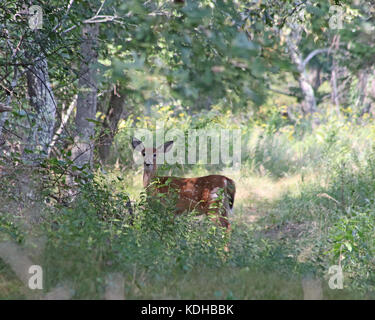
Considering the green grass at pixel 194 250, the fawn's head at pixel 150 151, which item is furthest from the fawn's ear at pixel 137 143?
the green grass at pixel 194 250

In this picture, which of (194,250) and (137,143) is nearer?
(194,250)

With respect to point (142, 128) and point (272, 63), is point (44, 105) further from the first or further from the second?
point (142, 128)

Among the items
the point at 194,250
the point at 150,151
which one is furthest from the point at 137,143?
the point at 194,250

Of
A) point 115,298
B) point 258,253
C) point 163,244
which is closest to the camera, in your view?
point 115,298

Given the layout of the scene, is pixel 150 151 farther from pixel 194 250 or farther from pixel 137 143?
pixel 194 250

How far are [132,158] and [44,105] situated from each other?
15.3 feet

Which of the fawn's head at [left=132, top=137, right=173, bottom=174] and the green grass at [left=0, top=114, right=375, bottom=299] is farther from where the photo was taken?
the fawn's head at [left=132, top=137, right=173, bottom=174]

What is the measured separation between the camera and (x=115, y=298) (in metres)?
3.74

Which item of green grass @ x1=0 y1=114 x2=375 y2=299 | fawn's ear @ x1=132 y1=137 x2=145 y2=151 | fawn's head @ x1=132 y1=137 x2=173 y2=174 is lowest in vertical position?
green grass @ x1=0 y1=114 x2=375 y2=299

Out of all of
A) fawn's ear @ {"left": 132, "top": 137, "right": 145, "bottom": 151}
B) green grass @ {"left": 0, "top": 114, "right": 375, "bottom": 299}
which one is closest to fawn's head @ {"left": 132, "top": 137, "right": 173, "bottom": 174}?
fawn's ear @ {"left": 132, "top": 137, "right": 145, "bottom": 151}

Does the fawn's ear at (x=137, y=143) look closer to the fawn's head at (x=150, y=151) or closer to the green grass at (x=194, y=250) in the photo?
the fawn's head at (x=150, y=151)

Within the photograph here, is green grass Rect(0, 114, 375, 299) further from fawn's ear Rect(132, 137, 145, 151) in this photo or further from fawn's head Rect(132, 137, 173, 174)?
fawn's ear Rect(132, 137, 145, 151)

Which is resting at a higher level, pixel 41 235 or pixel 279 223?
pixel 279 223
